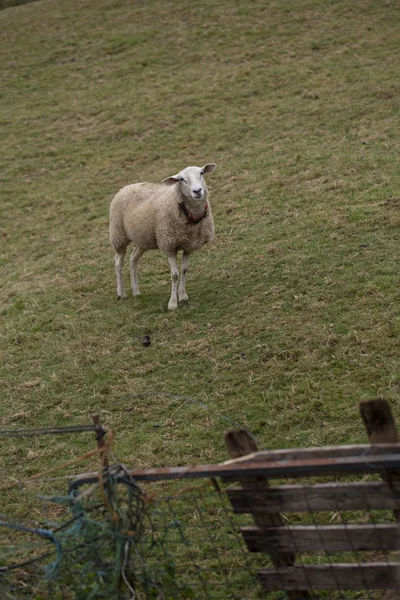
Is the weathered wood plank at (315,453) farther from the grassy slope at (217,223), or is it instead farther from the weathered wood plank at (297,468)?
the grassy slope at (217,223)

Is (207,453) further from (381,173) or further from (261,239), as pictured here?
(381,173)

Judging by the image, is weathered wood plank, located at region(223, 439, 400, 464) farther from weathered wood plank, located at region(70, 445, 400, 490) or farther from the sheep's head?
the sheep's head

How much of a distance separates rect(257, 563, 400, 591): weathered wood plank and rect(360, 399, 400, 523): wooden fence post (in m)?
0.53

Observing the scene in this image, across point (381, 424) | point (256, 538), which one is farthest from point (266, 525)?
point (381, 424)

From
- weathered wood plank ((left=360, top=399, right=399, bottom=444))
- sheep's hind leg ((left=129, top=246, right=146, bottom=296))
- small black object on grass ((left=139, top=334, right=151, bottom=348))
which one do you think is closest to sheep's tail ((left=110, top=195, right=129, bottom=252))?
sheep's hind leg ((left=129, top=246, right=146, bottom=296))

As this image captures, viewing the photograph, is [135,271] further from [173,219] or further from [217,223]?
[217,223]

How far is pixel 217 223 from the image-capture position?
13.9m

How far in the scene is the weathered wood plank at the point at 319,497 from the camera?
3.85 meters

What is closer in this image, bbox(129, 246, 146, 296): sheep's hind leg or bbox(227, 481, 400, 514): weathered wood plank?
bbox(227, 481, 400, 514): weathered wood plank

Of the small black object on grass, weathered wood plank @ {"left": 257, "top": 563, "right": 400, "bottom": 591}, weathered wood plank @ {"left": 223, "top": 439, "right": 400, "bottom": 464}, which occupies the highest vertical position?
weathered wood plank @ {"left": 223, "top": 439, "right": 400, "bottom": 464}

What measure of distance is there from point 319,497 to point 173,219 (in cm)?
683

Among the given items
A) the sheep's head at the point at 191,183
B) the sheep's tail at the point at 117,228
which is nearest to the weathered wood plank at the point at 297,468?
the sheep's head at the point at 191,183

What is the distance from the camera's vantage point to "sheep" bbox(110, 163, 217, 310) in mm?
10156

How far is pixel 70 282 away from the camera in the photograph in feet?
41.9
